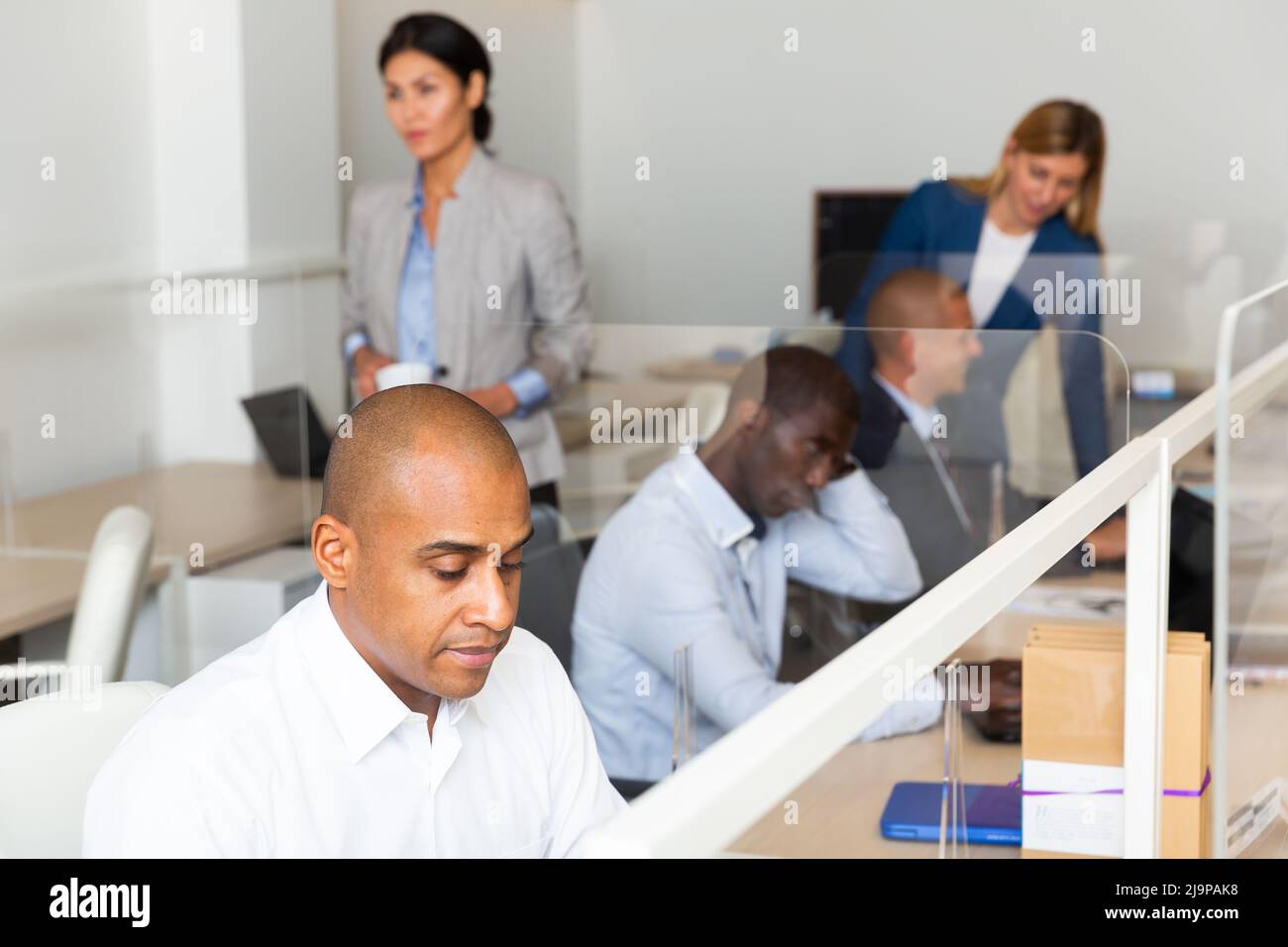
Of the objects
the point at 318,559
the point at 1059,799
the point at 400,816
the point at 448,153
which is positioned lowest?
the point at 1059,799

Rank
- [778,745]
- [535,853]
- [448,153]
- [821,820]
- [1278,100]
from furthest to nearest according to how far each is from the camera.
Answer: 1. [1278,100]
2. [448,153]
3. [535,853]
4. [821,820]
5. [778,745]

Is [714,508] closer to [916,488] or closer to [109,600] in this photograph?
[916,488]

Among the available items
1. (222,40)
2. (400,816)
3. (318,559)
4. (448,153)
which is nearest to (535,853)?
(400,816)

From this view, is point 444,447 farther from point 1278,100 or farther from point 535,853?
point 1278,100

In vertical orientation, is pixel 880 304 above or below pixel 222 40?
below

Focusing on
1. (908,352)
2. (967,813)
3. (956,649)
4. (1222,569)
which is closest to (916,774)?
(967,813)

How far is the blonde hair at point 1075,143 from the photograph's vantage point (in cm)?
286

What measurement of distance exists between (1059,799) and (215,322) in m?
2.22

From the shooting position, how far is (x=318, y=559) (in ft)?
3.30

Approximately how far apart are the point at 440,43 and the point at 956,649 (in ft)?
6.90

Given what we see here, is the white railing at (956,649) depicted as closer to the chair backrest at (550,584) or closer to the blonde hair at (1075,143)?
the chair backrest at (550,584)

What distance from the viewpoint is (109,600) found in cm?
194

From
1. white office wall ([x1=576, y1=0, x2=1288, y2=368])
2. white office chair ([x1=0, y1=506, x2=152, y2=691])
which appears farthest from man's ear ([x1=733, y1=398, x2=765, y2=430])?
white office wall ([x1=576, y1=0, x2=1288, y2=368])
